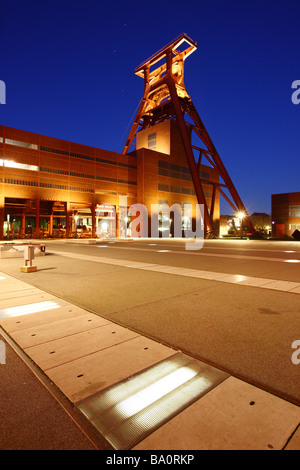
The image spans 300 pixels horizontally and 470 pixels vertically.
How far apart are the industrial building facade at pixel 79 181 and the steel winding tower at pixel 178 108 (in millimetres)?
4783

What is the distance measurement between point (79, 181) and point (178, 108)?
77.3 feet

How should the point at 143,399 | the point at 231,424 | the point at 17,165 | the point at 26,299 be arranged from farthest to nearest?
the point at 17,165 < the point at 26,299 < the point at 143,399 < the point at 231,424

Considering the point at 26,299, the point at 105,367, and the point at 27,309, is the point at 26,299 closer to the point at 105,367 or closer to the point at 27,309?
the point at 27,309

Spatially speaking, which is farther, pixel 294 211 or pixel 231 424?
pixel 294 211

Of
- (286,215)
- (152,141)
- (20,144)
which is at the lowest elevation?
(286,215)

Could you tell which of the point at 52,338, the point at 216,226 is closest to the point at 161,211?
the point at 216,226

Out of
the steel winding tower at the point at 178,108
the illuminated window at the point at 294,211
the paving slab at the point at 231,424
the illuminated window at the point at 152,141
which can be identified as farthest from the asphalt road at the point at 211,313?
the illuminated window at the point at 294,211

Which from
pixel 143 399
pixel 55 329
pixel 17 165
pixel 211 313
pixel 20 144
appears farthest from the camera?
pixel 20 144

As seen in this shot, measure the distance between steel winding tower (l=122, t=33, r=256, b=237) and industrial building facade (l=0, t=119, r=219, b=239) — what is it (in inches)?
188

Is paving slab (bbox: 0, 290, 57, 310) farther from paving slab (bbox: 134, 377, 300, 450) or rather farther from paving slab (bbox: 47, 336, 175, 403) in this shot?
paving slab (bbox: 134, 377, 300, 450)

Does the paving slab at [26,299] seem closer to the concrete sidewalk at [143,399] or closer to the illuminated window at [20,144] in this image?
the concrete sidewalk at [143,399]

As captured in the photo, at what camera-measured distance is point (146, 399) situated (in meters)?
2.26

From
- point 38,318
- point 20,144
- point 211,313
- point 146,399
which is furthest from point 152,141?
point 146,399

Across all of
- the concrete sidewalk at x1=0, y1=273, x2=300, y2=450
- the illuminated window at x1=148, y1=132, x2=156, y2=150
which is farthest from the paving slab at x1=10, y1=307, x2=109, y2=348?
the illuminated window at x1=148, y1=132, x2=156, y2=150
